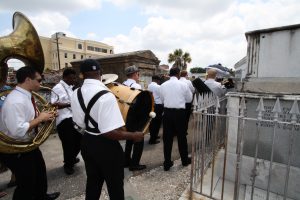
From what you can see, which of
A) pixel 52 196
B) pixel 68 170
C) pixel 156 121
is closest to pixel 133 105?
pixel 52 196

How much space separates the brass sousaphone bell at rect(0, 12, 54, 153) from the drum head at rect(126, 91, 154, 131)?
123 centimetres

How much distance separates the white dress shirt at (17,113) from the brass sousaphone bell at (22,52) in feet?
0.43

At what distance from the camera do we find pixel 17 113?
2.63 metres

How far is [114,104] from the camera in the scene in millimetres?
2227

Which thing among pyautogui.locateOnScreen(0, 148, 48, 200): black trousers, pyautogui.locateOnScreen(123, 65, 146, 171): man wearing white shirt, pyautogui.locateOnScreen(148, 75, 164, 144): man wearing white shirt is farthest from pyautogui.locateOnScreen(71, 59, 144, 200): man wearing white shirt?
pyautogui.locateOnScreen(148, 75, 164, 144): man wearing white shirt

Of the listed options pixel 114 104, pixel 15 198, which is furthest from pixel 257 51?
pixel 15 198

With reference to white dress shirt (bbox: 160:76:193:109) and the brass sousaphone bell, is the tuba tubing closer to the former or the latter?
the brass sousaphone bell

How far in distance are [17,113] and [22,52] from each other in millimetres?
923

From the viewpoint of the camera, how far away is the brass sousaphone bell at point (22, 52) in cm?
277

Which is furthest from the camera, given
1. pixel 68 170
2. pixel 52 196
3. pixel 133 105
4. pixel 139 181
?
pixel 68 170

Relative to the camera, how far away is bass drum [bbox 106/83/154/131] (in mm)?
3051

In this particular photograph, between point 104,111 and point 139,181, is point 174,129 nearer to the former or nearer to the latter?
point 139,181

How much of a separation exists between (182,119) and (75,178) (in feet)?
7.72

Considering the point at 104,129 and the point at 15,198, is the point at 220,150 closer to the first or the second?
the point at 104,129
